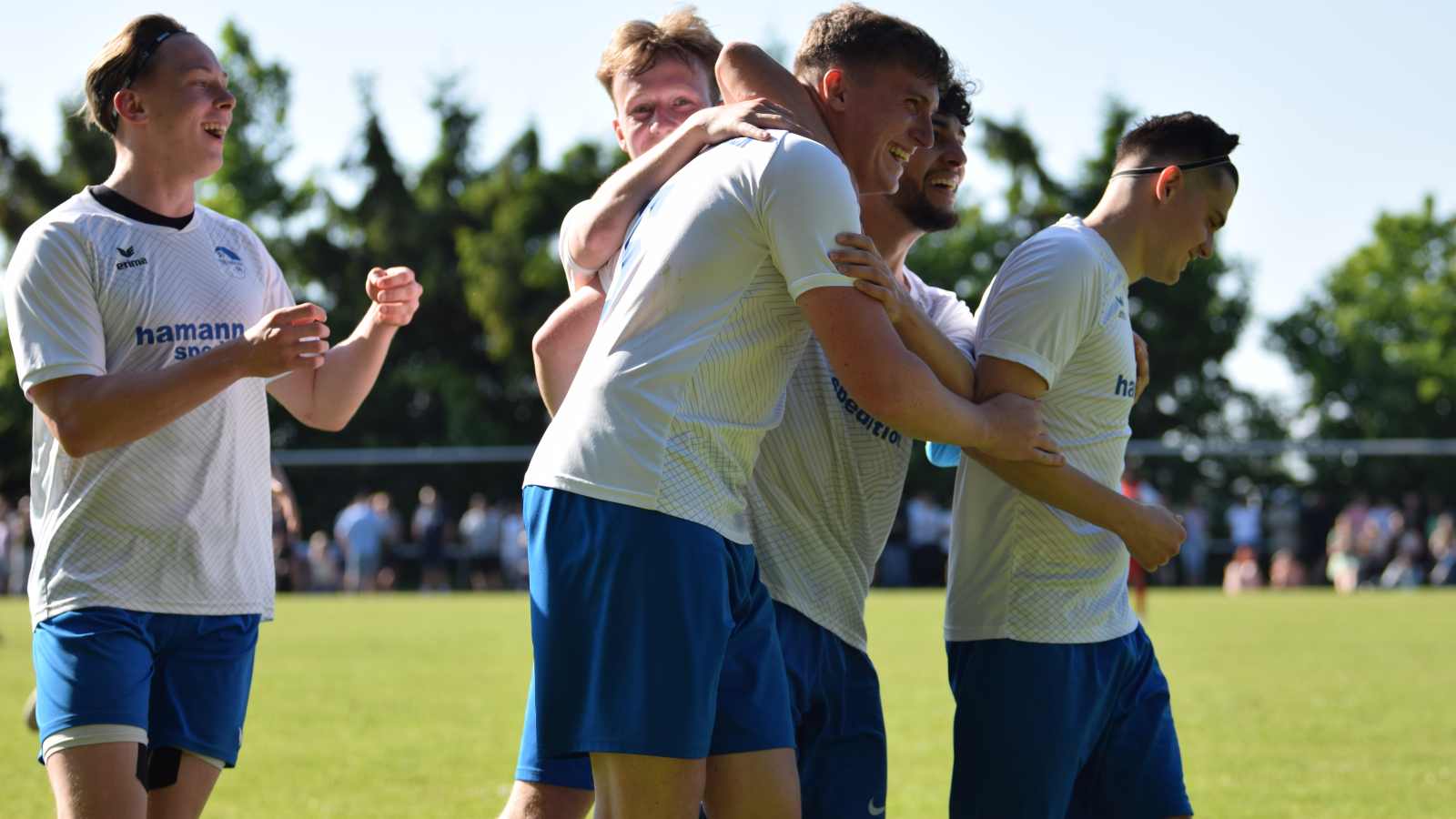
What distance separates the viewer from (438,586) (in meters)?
35.7

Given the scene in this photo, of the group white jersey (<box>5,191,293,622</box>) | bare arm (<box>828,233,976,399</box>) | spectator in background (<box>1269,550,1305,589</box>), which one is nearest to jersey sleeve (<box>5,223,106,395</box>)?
white jersey (<box>5,191,293,622</box>)

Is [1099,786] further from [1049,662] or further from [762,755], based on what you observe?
[762,755]

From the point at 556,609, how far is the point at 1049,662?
131 cm

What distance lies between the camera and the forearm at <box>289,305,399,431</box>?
461 centimetres

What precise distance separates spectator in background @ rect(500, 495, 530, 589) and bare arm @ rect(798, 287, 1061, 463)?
103 feet

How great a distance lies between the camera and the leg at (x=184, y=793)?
4070 mm

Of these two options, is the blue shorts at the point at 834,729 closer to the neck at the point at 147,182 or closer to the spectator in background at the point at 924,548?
the neck at the point at 147,182

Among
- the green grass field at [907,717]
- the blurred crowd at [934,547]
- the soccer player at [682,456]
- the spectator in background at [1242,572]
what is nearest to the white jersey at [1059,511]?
the soccer player at [682,456]

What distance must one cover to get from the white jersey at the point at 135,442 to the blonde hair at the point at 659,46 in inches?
44.8

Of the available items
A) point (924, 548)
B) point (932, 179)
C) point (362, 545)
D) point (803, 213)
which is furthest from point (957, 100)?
point (362, 545)

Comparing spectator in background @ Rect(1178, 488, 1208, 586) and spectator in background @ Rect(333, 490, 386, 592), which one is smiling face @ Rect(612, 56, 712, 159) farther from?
spectator in background @ Rect(333, 490, 386, 592)

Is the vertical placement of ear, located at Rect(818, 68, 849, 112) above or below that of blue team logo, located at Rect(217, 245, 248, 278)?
above

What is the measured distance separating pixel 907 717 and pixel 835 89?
8360 millimetres

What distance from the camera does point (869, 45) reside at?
3701 millimetres
